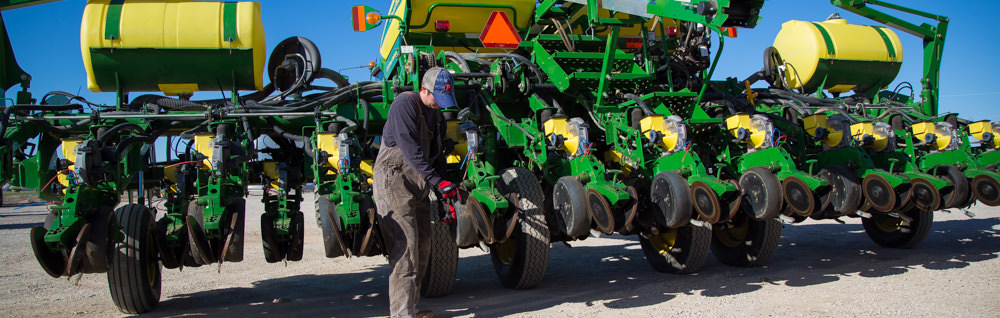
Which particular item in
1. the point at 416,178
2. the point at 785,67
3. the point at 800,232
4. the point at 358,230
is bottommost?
the point at 800,232

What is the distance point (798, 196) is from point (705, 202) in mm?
800

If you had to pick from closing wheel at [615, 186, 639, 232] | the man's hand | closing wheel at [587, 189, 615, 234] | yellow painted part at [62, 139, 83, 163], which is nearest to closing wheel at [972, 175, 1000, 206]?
closing wheel at [615, 186, 639, 232]

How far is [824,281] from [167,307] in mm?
5758

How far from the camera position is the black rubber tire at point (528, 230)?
223 inches

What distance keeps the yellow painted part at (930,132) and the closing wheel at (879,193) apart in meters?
1.76

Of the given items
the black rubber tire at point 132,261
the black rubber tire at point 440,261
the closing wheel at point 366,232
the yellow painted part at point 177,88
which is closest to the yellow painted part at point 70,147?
the black rubber tire at point 132,261

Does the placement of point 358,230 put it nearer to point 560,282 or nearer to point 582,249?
point 560,282

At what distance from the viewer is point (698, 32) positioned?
302 inches

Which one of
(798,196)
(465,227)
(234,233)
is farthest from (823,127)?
(234,233)

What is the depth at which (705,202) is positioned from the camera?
519 centimetres

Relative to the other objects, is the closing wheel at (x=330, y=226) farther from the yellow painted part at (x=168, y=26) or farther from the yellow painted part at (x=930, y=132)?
the yellow painted part at (x=930, y=132)

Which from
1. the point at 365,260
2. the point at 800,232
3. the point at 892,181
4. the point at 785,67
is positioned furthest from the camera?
the point at 800,232

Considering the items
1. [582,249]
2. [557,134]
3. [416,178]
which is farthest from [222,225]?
[582,249]

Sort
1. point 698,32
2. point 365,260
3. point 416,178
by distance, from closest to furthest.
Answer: point 416,178 < point 698,32 < point 365,260
